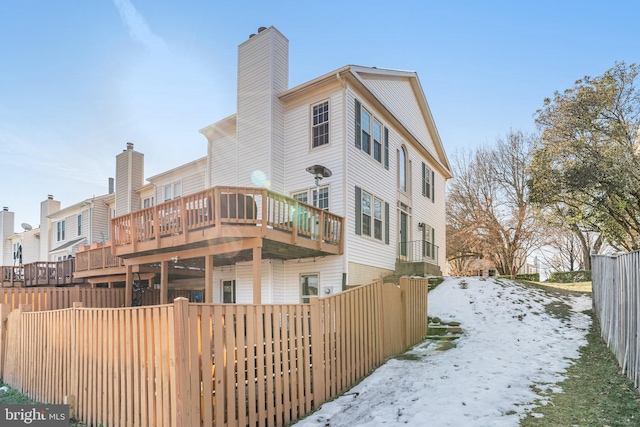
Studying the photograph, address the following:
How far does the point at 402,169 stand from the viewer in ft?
54.1

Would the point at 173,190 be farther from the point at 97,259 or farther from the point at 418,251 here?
the point at 418,251

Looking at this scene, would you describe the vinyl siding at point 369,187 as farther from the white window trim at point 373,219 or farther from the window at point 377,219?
the window at point 377,219

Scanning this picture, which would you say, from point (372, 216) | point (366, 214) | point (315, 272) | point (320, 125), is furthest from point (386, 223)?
point (320, 125)

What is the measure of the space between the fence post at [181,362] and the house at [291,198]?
5231mm

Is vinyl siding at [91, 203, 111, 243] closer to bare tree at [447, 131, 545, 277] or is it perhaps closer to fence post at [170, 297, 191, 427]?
bare tree at [447, 131, 545, 277]

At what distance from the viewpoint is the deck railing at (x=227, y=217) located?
30.5 feet

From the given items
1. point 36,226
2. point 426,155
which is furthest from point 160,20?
point 36,226

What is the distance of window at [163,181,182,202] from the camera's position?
781 inches

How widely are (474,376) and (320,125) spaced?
8.80 m

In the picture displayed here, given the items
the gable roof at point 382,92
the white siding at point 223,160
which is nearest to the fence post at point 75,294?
the white siding at point 223,160

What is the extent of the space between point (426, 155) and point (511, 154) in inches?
431

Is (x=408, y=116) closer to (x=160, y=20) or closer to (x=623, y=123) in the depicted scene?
(x=623, y=123)

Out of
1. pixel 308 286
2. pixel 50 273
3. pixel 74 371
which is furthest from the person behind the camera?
pixel 50 273

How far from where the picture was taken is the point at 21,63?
11.5 meters
